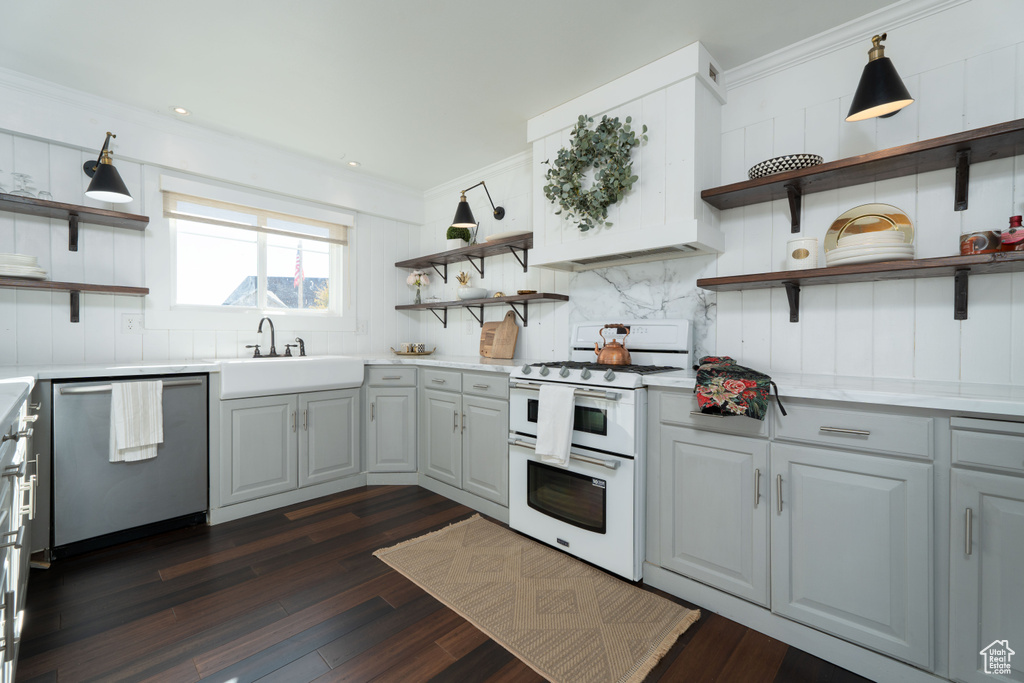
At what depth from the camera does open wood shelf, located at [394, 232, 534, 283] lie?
329 cm

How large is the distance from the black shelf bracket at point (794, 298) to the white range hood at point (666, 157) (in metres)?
0.42

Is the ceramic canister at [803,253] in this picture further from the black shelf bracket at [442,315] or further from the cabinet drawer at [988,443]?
the black shelf bracket at [442,315]

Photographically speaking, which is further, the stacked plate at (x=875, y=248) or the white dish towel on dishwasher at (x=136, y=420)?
the white dish towel on dishwasher at (x=136, y=420)

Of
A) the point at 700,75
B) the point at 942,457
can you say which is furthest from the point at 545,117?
the point at 942,457

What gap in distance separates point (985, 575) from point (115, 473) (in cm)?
378

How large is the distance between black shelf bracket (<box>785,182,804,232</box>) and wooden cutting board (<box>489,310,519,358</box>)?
6.46 feet

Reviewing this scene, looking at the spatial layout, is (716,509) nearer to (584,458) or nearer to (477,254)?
(584,458)

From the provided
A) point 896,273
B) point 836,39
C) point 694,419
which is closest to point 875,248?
point 896,273

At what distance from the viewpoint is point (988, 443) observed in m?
1.36

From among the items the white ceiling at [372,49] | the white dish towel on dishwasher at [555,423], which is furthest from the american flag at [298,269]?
the white dish towel on dishwasher at [555,423]

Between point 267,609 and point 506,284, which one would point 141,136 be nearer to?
point 506,284

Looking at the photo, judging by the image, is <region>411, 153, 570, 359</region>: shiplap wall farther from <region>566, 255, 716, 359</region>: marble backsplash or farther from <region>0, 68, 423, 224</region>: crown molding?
<region>0, 68, 423, 224</region>: crown molding

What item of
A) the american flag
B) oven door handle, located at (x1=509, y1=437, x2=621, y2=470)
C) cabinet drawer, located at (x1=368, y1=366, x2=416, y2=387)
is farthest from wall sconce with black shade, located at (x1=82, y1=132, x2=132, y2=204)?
oven door handle, located at (x1=509, y1=437, x2=621, y2=470)

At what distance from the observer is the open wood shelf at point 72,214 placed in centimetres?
246
